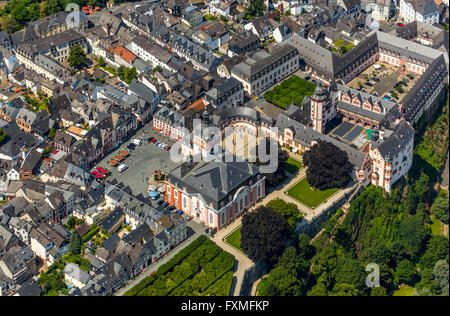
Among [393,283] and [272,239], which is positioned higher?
[272,239]

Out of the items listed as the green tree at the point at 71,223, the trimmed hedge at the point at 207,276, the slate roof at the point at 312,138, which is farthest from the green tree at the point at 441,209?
the green tree at the point at 71,223

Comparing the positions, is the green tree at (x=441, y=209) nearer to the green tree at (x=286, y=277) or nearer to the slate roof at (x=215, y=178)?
the green tree at (x=286, y=277)

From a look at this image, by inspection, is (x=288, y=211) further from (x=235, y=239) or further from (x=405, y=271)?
(x=405, y=271)

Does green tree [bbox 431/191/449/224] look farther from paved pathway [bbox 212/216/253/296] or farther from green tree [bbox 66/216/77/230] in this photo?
green tree [bbox 66/216/77/230]

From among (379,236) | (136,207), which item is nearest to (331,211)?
(379,236)
